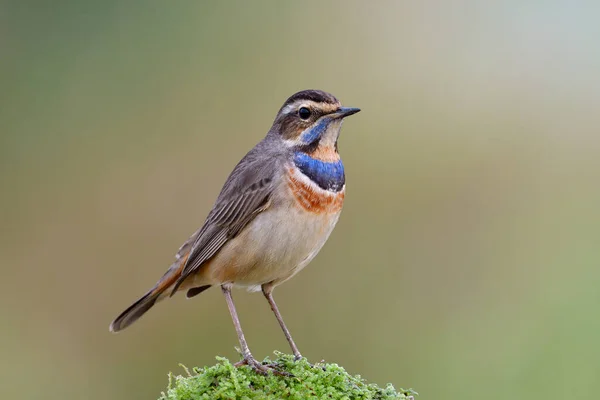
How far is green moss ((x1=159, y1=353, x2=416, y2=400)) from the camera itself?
16.5 ft

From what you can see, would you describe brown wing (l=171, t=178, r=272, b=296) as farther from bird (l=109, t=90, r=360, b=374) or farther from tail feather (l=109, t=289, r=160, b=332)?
tail feather (l=109, t=289, r=160, b=332)

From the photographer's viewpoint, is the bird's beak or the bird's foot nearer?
the bird's foot

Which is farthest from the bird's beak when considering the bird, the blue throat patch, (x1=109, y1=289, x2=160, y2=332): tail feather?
(x1=109, y1=289, x2=160, y2=332): tail feather

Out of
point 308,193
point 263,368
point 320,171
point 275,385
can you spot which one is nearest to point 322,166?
point 320,171

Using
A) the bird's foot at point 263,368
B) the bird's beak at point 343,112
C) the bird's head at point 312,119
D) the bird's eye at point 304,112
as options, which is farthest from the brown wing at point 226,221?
the bird's foot at point 263,368

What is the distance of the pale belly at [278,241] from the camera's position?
237 inches

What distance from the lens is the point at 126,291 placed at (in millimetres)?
10125

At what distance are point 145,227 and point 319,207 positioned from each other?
5.07 meters

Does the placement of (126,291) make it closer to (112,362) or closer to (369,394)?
(112,362)

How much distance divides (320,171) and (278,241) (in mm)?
632

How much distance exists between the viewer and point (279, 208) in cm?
605

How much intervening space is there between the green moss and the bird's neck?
143 centimetres

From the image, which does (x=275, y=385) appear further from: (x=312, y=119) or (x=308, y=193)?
(x=312, y=119)

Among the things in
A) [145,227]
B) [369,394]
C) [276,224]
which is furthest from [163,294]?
[145,227]
